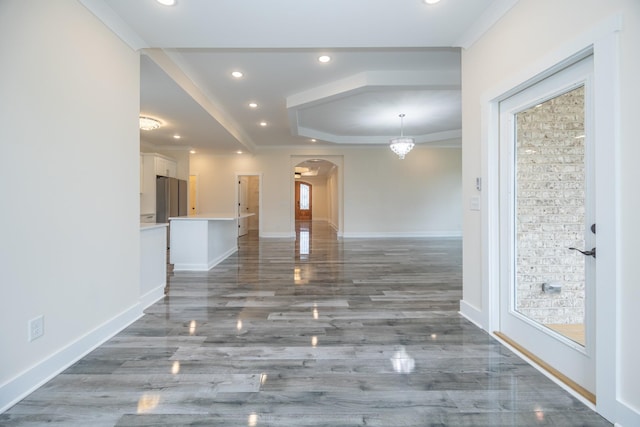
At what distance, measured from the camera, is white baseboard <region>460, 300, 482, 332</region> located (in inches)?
105

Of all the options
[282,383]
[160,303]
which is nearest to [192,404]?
[282,383]

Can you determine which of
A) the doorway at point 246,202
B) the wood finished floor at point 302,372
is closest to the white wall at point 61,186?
the wood finished floor at point 302,372

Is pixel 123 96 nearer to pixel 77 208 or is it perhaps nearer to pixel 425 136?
pixel 77 208

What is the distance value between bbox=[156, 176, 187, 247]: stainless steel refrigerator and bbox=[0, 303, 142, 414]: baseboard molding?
5.21m

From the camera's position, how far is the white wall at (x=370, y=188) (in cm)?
944

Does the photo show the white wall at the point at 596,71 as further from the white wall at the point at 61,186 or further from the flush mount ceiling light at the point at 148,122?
the flush mount ceiling light at the point at 148,122

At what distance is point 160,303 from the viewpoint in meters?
3.32

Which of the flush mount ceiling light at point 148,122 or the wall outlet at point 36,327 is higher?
the flush mount ceiling light at point 148,122

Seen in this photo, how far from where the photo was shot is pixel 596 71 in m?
1.56

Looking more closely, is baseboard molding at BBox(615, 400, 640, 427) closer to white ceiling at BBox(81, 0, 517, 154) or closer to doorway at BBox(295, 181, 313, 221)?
white ceiling at BBox(81, 0, 517, 154)

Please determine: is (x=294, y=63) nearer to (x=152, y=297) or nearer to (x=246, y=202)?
(x=152, y=297)

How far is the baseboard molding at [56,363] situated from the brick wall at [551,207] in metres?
3.15

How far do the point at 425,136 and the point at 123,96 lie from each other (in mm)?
7502

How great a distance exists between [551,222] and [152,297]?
3651 mm
